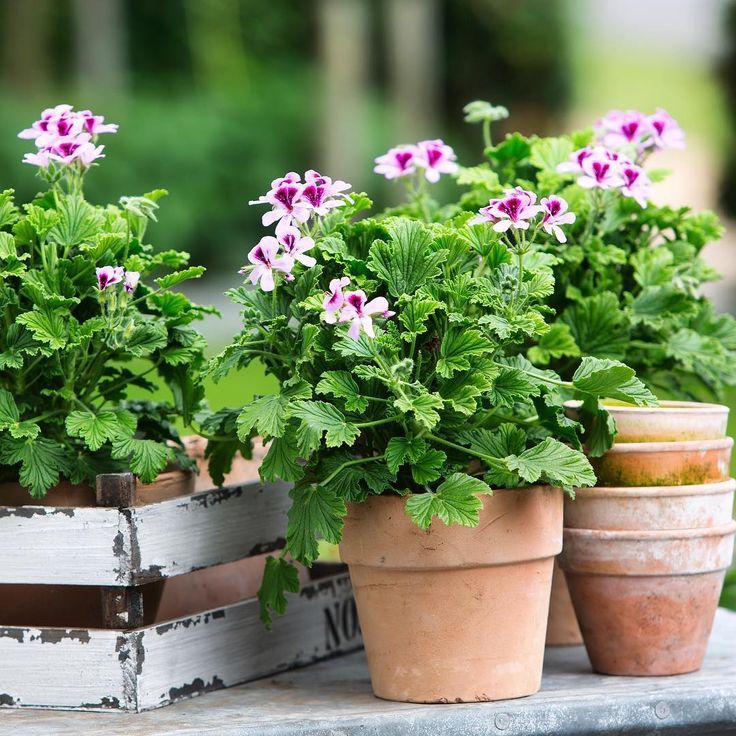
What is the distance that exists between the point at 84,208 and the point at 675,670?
1128 mm

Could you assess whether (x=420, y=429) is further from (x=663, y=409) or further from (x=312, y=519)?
(x=663, y=409)

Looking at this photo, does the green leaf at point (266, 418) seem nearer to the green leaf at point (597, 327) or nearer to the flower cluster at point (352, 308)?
the flower cluster at point (352, 308)

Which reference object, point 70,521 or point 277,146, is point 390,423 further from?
point 277,146

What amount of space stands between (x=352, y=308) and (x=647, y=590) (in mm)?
644

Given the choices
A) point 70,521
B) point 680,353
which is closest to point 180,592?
point 70,521

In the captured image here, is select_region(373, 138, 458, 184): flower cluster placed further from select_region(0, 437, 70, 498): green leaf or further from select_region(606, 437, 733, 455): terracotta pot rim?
select_region(0, 437, 70, 498): green leaf

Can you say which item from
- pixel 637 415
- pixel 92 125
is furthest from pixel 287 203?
pixel 637 415

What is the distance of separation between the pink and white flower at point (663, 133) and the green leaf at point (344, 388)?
847 millimetres

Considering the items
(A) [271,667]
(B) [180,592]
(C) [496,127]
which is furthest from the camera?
(C) [496,127]

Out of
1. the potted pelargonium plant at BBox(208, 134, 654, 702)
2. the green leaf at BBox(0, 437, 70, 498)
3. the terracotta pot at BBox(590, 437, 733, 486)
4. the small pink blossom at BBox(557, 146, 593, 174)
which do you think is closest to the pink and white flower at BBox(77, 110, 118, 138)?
the potted pelargonium plant at BBox(208, 134, 654, 702)

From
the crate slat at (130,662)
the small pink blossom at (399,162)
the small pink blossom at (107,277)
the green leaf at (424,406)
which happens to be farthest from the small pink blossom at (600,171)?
the crate slat at (130,662)

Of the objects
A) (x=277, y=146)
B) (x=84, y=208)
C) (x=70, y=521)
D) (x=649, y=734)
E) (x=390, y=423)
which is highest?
(x=277, y=146)

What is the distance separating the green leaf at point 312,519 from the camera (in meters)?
1.64

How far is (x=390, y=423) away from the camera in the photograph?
1742 mm
